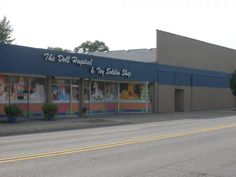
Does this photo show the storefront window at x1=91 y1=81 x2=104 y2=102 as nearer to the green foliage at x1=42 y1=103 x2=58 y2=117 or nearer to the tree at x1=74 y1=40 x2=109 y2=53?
the green foliage at x1=42 y1=103 x2=58 y2=117

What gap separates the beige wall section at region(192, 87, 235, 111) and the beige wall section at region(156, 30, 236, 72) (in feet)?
7.61

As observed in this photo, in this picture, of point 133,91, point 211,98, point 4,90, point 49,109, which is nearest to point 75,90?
point 49,109

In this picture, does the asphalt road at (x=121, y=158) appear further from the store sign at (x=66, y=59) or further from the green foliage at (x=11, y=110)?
the store sign at (x=66, y=59)

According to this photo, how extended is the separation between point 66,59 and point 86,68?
7.76ft

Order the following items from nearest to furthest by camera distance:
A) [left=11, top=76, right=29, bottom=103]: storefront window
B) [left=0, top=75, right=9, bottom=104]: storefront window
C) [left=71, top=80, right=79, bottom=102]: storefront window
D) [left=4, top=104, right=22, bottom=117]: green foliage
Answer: [left=4, top=104, right=22, bottom=117]: green foliage → [left=0, top=75, right=9, bottom=104]: storefront window → [left=11, top=76, right=29, bottom=103]: storefront window → [left=71, top=80, right=79, bottom=102]: storefront window

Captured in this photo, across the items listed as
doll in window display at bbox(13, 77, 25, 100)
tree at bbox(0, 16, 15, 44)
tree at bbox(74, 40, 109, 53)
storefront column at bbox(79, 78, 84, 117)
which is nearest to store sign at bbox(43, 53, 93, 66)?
storefront column at bbox(79, 78, 84, 117)

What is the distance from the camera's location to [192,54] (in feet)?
160

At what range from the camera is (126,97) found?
40.6 meters

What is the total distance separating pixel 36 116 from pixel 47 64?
3.32m

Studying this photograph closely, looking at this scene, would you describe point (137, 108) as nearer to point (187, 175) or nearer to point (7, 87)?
point (7, 87)

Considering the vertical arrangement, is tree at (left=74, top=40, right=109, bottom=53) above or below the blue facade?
above

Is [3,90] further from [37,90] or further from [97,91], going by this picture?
[97,91]

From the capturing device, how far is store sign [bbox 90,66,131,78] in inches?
1376

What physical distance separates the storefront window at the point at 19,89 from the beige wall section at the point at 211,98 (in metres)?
22.7
